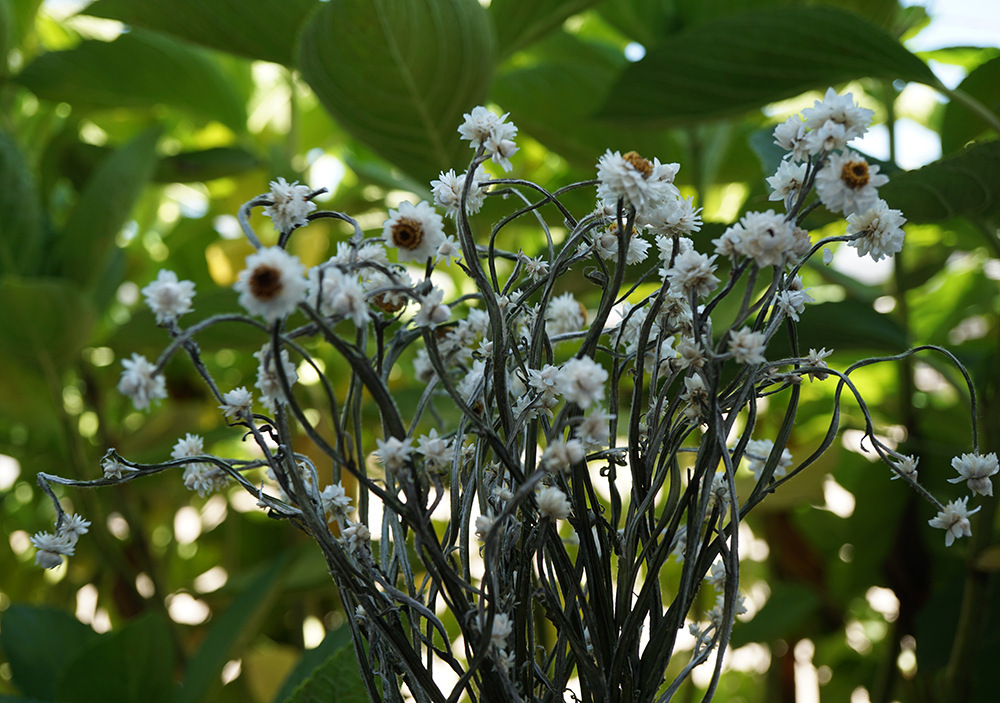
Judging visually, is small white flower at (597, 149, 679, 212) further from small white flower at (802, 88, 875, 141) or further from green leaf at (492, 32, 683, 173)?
green leaf at (492, 32, 683, 173)

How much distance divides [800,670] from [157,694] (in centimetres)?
58

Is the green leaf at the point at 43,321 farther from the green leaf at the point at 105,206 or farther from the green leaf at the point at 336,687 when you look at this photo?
the green leaf at the point at 336,687

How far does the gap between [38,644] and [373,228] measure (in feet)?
1.08

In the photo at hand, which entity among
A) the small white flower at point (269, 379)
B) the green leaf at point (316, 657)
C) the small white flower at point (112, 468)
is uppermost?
the small white flower at point (269, 379)

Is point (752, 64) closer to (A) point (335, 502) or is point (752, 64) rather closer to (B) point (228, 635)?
(A) point (335, 502)

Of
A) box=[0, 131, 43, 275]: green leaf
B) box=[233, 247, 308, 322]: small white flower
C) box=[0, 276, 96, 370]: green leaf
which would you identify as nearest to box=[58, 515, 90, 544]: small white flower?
box=[233, 247, 308, 322]: small white flower

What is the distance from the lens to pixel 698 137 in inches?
24.7

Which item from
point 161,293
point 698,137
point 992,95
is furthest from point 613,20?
point 161,293

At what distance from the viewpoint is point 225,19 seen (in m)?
0.48

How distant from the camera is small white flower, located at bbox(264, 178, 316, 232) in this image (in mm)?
203

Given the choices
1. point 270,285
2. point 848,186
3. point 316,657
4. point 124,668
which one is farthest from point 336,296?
point 124,668

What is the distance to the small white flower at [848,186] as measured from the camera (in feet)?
0.57

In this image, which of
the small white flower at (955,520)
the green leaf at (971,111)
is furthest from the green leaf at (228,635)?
the green leaf at (971,111)

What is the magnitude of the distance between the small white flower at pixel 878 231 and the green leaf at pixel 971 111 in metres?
0.31
